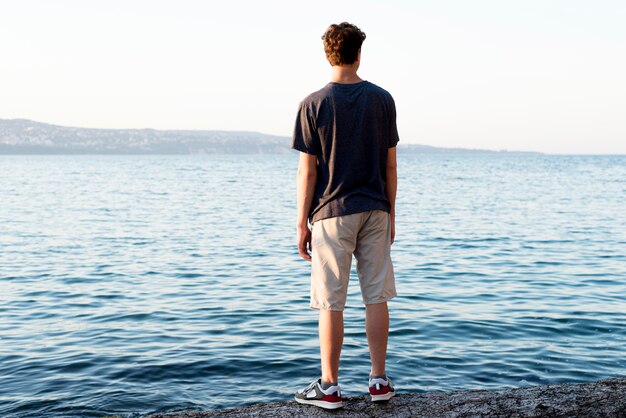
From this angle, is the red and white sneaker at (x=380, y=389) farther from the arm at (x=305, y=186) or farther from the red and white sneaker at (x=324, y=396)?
the arm at (x=305, y=186)

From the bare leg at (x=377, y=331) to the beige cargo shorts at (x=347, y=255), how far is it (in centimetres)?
7

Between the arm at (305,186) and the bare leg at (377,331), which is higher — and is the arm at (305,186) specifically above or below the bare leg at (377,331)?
above

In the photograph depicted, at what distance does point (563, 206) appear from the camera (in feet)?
123

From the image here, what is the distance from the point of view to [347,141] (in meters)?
4.80

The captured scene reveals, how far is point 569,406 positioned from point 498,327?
21.0 ft

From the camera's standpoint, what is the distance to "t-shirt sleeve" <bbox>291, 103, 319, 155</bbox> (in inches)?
189

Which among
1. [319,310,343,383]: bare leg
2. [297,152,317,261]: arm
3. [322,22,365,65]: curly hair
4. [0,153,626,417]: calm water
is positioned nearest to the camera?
[322,22,365,65]: curly hair

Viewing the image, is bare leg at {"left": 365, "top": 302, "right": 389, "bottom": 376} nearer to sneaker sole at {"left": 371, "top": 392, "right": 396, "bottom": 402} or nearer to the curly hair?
sneaker sole at {"left": 371, "top": 392, "right": 396, "bottom": 402}

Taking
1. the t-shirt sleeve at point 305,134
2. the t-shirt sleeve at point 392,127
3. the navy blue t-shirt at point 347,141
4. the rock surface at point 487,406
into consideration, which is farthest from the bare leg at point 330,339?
the t-shirt sleeve at point 392,127

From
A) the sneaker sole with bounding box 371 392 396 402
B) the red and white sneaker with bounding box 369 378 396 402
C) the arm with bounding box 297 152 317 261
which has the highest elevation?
the arm with bounding box 297 152 317 261

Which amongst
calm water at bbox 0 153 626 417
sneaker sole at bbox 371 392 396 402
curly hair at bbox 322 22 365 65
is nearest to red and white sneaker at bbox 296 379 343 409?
sneaker sole at bbox 371 392 396 402

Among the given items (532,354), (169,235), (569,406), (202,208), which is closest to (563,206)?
(202,208)

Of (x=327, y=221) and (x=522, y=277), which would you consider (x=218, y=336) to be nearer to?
(x=327, y=221)

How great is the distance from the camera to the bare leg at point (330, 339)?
4949 millimetres
